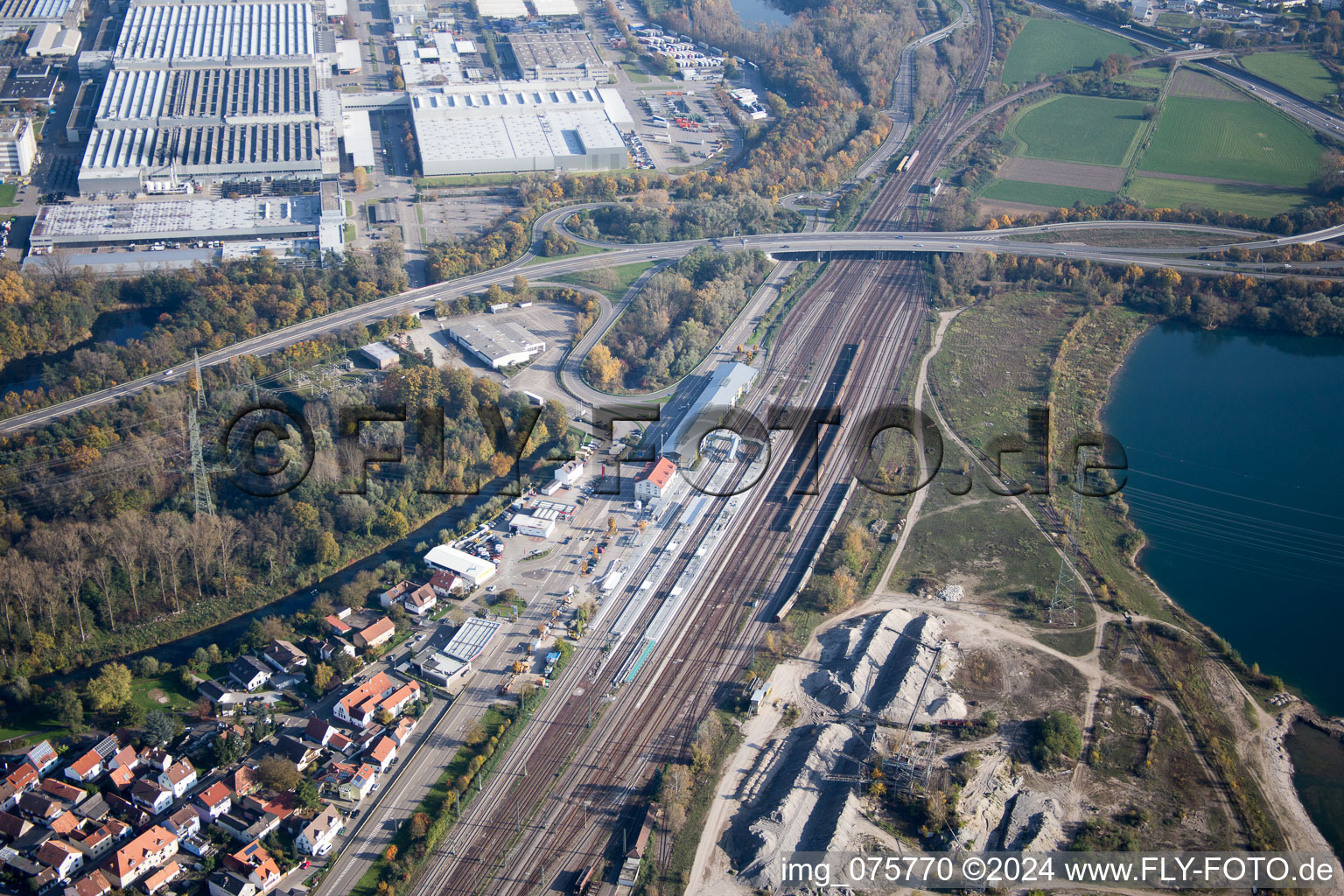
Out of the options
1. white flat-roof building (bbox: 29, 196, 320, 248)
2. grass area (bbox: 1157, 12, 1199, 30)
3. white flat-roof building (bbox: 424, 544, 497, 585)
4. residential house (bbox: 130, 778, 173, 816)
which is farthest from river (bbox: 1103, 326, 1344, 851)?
grass area (bbox: 1157, 12, 1199, 30)

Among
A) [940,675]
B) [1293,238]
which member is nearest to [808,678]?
[940,675]

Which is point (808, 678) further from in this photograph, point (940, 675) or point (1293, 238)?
point (1293, 238)

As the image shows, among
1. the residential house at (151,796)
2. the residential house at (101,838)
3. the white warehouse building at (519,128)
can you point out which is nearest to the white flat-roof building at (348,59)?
the white warehouse building at (519,128)

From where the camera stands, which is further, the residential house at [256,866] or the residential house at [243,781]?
the residential house at [243,781]

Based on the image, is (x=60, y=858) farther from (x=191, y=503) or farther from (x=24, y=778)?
(x=191, y=503)

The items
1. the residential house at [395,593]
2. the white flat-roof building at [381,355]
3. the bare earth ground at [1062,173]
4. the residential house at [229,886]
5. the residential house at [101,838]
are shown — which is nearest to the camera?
the residential house at [229,886]

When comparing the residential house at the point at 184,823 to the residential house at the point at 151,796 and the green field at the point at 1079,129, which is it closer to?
the residential house at the point at 151,796

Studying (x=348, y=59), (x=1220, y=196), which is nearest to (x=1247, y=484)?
(x=1220, y=196)

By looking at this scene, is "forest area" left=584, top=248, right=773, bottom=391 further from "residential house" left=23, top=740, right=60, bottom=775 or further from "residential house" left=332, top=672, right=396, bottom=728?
"residential house" left=23, top=740, right=60, bottom=775
